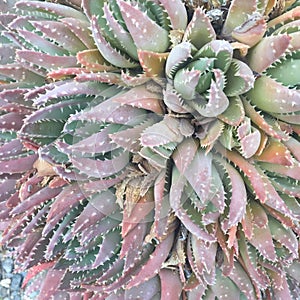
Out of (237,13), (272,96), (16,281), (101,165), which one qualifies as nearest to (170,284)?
(101,165)

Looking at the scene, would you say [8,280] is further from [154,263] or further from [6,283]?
[154,263]

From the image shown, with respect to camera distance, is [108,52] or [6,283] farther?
[6,283]

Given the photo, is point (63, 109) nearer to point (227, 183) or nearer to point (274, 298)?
point (227, 183)

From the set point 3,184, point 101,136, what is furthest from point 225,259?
point 3,184

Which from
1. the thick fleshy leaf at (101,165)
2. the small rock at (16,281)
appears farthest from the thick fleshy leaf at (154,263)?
the small rock at (16,281)

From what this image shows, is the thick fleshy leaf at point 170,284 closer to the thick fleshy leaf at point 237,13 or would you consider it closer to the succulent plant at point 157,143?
the succulent plant at point 157,143

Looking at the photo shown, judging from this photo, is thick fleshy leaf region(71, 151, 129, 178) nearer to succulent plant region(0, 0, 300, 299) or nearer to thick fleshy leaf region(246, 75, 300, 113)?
succulent plant region(0, 0, 300, 299)
